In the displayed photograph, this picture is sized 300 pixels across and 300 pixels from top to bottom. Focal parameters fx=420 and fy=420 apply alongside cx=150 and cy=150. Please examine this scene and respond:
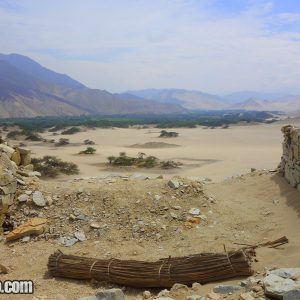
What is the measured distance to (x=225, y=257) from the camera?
22.6ft

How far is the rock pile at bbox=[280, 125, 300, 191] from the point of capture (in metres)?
10.5

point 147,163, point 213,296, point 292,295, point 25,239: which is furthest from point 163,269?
point 147,163

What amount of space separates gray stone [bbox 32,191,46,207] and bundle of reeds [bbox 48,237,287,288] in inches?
114

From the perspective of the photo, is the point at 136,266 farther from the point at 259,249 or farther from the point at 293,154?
the point at 293,154

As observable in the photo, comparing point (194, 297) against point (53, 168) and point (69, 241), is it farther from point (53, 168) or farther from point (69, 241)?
point (53, 168)

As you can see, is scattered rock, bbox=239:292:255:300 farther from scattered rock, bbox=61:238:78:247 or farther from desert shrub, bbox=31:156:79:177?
desert shrub, bbox=31:156:79:177

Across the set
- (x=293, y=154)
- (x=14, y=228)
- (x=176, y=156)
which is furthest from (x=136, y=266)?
(x=176, y=156)

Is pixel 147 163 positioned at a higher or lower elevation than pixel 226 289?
lower

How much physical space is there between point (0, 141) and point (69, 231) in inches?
194

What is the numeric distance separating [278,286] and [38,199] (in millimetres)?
6644

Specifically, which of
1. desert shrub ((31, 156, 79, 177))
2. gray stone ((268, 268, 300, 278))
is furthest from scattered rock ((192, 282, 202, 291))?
desert shrub ((31, 156, 79, 177))

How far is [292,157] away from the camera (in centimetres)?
1098

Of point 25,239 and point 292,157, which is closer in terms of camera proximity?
point 25,239

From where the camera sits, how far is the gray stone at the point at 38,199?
33.4 feet
